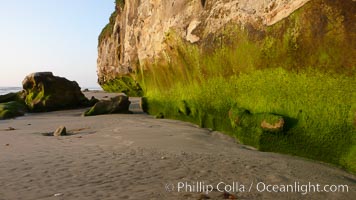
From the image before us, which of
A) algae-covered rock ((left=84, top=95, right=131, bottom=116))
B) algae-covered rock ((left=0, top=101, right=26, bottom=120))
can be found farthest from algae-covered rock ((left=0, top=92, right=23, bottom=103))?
algae-covered rock ((left=84, top=95, right=131, bottom=116))

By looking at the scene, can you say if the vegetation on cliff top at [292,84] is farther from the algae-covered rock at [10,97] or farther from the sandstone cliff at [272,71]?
the algae-covered rock at [10,97]

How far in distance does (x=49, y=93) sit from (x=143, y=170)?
1141cm

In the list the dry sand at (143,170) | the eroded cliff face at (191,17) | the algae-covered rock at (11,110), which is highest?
the eroded cliff face at (191,17)

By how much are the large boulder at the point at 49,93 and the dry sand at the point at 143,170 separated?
8474 mm

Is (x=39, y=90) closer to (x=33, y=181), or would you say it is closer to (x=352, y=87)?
(x=33, y=181)

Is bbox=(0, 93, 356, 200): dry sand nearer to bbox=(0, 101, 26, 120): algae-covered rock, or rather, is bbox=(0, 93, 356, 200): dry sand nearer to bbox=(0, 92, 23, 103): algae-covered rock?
bbox=(0, 101, 26, 120): algae-covered rock

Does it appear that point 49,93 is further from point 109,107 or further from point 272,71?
point 272,71

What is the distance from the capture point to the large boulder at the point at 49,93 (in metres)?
13.5

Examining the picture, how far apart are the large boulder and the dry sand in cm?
847

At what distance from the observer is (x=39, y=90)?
1401 cm

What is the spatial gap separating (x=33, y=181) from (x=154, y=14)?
27.5ft

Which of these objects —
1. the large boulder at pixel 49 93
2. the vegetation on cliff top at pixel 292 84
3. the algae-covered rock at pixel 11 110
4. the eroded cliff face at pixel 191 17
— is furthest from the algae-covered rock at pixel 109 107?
the vegetation on cliff top at pixel 292 84

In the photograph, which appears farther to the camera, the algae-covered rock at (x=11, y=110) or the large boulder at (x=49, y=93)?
the large boulder at (x=49, y=93)

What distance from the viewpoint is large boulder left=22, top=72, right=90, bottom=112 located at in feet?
44.2
